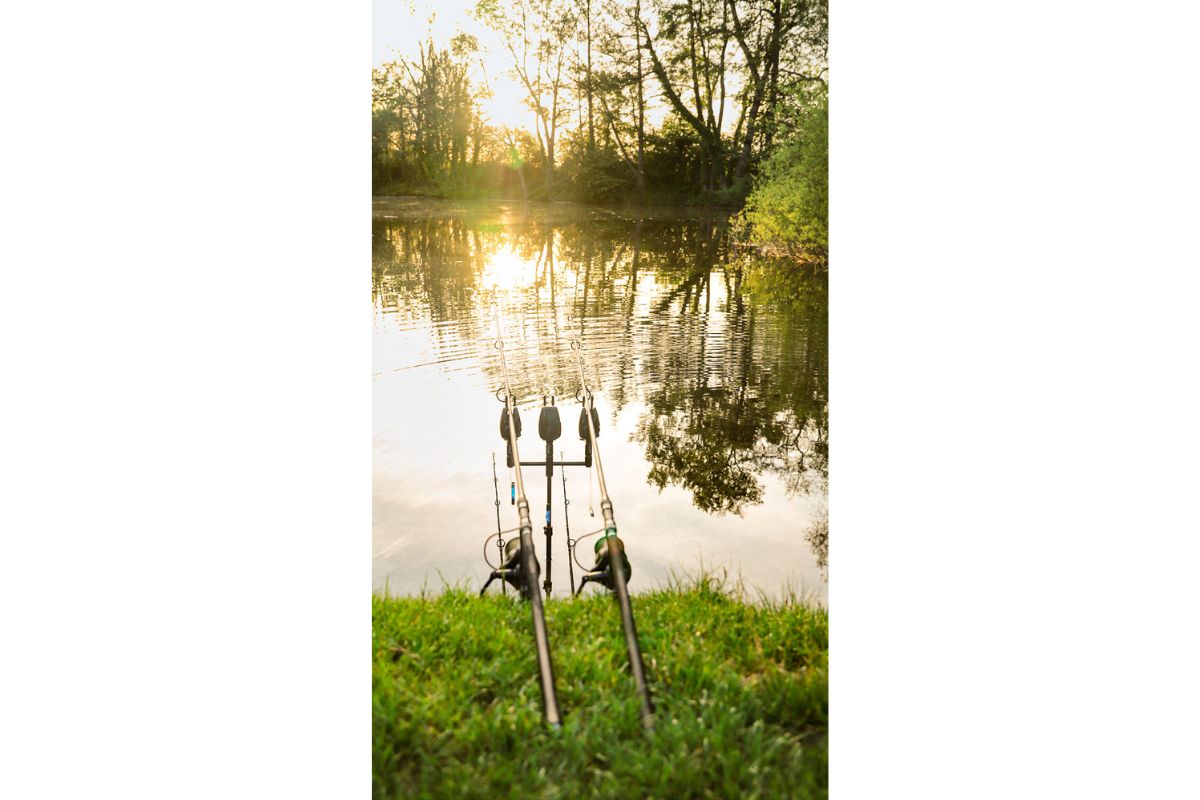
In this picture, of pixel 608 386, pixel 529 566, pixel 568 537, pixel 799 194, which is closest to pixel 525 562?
pixel 529 566

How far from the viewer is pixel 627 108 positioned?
3268 millimetres

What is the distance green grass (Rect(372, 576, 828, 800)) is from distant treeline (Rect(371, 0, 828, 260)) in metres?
1.46

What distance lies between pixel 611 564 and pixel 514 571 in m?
0.30

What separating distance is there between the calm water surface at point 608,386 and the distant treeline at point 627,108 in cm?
14

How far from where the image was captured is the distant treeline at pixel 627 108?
3.08 m

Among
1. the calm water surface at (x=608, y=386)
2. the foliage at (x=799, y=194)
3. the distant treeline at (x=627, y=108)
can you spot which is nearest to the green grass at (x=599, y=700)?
the calm water surface at (x=608, y=386)

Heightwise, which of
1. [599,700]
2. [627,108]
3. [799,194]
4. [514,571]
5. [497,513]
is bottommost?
[599,700]

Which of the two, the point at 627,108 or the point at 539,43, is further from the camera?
the point at 627,108

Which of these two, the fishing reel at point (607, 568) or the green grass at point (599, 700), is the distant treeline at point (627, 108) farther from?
the green grass at point (599, 700)

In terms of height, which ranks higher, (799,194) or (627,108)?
(627,108)

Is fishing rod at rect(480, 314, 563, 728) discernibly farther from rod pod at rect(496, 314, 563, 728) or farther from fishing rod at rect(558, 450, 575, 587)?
fishing rod at rect(558, 450, 575, 587)

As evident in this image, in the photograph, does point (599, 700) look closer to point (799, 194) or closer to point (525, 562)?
point (525, 562)
